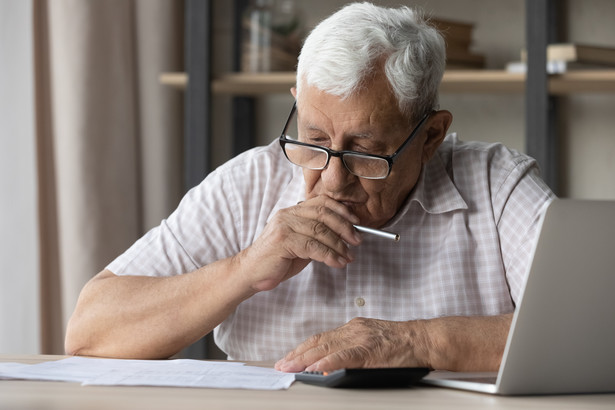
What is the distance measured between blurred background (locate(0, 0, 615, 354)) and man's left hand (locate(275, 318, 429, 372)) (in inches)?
53.5

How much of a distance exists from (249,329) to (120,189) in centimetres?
115

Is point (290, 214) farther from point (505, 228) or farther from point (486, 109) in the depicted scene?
point (486, 109)

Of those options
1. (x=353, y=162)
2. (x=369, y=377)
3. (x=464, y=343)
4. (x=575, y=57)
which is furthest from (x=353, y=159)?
(x=575, y=57)

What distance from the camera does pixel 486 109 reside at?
2785mm

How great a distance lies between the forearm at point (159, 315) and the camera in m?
1.40

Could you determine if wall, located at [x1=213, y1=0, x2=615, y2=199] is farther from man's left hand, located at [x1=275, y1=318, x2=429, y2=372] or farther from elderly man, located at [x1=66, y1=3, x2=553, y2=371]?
man's left hand, located at [x1=275, y1=318, x2=429, y2=372]

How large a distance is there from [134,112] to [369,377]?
189 cm

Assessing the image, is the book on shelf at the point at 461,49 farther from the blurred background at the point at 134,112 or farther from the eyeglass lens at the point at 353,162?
the eyeglass lens at the point at 353,162

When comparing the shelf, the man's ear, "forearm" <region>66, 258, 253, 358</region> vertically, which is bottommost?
"forearm" <region>66, 258, 253, 358</region>

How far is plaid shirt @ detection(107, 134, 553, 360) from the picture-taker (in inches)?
61.4

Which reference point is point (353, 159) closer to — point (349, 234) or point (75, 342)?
point (349, 234)

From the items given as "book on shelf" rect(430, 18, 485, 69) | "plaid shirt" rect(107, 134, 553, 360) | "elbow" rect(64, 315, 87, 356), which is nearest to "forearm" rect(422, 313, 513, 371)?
"plaid shirt" rect(107, 134, 553, 360)

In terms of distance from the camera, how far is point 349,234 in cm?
138

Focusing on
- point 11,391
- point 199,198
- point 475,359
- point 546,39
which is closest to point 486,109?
point 546,39
